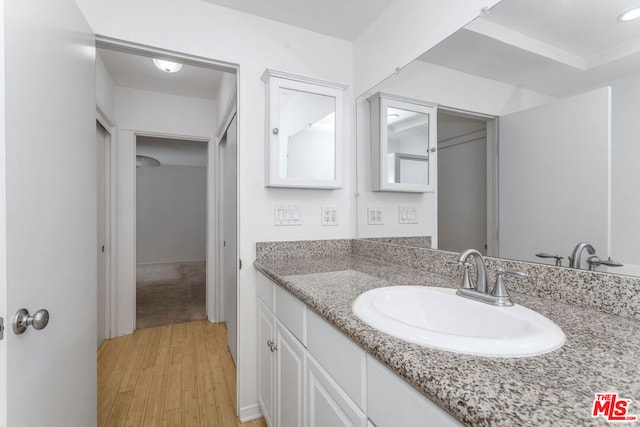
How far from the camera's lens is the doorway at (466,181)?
3.83 feet

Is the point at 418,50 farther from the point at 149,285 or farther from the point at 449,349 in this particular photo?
the point at 149,285

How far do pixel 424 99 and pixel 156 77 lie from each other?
8.15ft

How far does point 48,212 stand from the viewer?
3.11 feet

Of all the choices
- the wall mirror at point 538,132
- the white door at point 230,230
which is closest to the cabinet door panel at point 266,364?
the white door at point 230,230

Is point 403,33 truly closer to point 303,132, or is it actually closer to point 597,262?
point 303,132

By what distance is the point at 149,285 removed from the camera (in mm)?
4797

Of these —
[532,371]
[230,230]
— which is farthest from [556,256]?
[230,230]

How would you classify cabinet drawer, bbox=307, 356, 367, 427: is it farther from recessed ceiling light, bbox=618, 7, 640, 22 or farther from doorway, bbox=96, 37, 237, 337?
doorway, bbox=96, 37, 237, 337

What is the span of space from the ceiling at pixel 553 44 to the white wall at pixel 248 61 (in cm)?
96

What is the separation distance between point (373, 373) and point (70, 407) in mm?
1190

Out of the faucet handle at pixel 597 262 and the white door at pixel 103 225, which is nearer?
the faucet handle at pixel 597 262

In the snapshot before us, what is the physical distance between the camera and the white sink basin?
57cm

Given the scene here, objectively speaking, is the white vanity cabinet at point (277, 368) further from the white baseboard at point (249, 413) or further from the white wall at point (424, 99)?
the white wall at point (424, 99)

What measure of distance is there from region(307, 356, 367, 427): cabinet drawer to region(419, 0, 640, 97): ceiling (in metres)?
1.09
